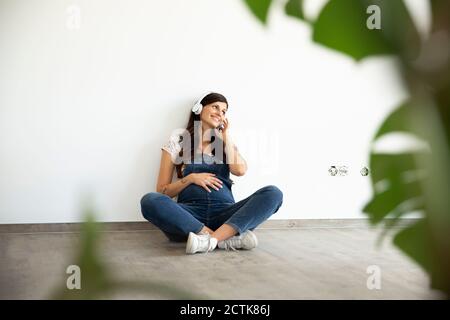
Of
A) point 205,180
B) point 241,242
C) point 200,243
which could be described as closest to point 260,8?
point 200,243

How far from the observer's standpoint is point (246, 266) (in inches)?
110

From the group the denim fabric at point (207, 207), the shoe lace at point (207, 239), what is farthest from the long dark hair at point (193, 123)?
the shoe lace at point (207, 239)

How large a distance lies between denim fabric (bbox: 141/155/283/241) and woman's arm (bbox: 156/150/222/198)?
34 mm

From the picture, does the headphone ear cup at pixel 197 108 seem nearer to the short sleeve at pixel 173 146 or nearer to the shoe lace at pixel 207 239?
the short sleeve at pixel 173 146

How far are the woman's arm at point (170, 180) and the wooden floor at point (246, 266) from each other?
277 mm

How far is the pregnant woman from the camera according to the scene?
3.18 m

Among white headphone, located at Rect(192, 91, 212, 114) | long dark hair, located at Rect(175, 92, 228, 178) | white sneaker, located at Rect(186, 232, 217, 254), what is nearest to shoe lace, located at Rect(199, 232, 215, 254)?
white sneaker, located at Rect(186, 232, 217, 254)

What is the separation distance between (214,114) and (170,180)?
17.3 inches

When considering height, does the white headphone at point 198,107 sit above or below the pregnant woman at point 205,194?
above

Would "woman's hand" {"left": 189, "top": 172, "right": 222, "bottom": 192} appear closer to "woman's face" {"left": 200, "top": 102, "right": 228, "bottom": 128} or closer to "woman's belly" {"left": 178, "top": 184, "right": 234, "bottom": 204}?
"woman's belly" {"left": 178, "top": 184, "right": 234, "bottom": 204}

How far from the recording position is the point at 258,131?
4.03 m

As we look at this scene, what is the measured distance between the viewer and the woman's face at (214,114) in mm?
3578

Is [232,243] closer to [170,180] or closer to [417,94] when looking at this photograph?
[170,180]

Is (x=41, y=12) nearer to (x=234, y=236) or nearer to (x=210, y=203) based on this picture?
(x=210, y=203)
